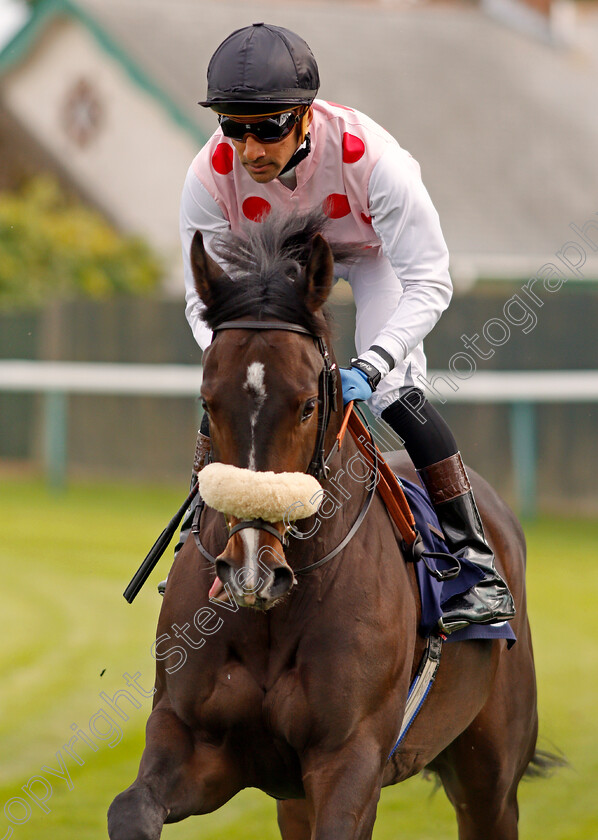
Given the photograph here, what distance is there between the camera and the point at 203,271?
2.96 m

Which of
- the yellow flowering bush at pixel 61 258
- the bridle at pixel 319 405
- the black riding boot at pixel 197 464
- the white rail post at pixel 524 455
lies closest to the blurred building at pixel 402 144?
the white rail post at pixel 524 455

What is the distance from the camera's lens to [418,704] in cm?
348

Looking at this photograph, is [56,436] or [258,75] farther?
[56,436]

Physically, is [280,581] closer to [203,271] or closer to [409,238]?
[203,271]

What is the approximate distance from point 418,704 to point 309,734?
559 mm

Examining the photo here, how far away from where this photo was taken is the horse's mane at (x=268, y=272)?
2887 millimetres

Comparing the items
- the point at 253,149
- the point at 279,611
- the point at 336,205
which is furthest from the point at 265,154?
the point at 279,611

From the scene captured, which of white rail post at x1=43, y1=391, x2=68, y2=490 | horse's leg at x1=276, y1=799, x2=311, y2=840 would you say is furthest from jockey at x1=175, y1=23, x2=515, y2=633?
white rail post at x1=43, y1=391, x2=68, y2=490

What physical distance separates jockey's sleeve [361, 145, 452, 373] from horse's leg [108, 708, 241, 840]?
1190mm

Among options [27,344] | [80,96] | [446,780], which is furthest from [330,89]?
[446,780]

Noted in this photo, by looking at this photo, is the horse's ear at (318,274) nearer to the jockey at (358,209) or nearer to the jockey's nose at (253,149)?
the jockey at (358,209)

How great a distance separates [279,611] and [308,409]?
0.59 metres

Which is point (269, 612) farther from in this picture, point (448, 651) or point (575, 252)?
point (575, 252)

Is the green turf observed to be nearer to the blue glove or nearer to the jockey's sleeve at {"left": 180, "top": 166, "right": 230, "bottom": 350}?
the jockey's sleeve at {"left": 180, "top": 166, "right": 230, "bottom": 350}
